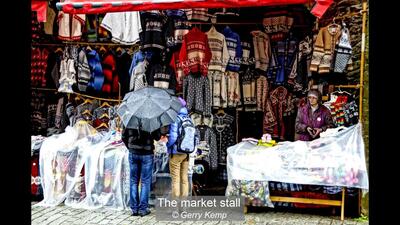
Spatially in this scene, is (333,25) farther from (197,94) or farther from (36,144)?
(36,144)

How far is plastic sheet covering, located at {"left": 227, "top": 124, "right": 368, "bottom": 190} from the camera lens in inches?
297

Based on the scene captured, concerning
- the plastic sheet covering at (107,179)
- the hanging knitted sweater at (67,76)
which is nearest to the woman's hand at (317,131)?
the plastic sheet covering at (107,179)

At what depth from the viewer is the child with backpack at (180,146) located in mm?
7809

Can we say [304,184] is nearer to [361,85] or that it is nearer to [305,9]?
[361,85]

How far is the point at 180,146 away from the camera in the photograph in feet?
25.7

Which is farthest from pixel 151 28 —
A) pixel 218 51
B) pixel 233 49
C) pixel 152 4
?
pixel 152 4

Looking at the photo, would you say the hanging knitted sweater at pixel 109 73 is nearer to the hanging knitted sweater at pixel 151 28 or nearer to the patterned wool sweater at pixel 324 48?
the hanging knitted sweater at pixel 151 28

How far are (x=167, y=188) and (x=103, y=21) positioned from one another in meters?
2.92

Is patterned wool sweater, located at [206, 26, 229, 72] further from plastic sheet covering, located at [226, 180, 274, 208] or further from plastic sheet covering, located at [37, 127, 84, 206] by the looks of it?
plastic sheet covering, located at [37, 127, 84, 206]

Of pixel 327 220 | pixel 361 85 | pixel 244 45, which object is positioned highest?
pixel 244 45

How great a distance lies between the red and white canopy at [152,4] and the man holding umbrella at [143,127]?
1.13 m

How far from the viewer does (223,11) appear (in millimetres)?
9516

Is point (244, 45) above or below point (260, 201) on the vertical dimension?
above

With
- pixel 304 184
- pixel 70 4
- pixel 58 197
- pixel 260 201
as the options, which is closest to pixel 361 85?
pixel 304 184
